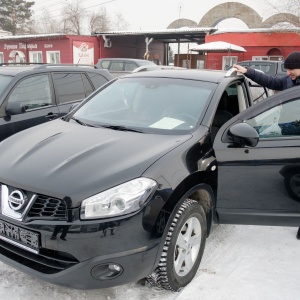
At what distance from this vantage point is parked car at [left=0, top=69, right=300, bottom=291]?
2189mm

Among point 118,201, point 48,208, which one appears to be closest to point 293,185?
point 118,201

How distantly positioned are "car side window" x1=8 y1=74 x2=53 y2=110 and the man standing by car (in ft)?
8.80

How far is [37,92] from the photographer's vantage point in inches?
196

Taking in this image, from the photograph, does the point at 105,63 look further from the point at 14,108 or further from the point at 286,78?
the point at 286,78

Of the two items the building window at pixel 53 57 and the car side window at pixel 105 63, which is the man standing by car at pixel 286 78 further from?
the building window at pixel 53 57

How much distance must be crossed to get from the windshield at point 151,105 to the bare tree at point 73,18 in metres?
59.3

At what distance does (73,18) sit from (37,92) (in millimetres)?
59324

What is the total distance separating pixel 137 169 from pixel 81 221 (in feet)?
1.59

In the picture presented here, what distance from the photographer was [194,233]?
108 inches

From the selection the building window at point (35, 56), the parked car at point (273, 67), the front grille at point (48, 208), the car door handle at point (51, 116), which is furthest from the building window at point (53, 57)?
the front grille at point (48, 208)

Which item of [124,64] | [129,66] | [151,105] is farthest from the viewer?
[124,64]

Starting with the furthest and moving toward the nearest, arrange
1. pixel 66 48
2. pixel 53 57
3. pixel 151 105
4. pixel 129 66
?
pixel 53 57 → pixel 66 48 → pixel 129 66 → pixel 151 105

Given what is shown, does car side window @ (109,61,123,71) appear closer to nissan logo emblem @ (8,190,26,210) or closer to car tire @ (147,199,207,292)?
car tire @ (147,199,207,292)

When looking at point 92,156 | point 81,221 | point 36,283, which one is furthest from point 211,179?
point 36,283
